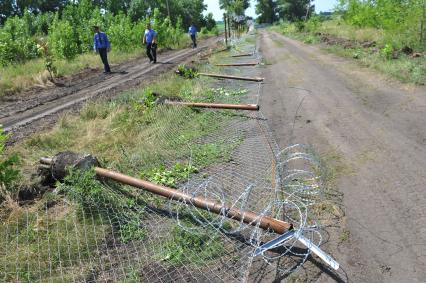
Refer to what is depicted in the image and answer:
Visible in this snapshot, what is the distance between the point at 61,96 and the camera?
11.6 metres

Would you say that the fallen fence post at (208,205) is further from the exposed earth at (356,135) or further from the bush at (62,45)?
the bush at (62,45)

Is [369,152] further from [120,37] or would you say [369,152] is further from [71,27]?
[120,37]

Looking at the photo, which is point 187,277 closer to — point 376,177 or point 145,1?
point 376,177

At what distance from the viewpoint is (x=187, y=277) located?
3457 mm

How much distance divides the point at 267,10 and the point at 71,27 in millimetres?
75743

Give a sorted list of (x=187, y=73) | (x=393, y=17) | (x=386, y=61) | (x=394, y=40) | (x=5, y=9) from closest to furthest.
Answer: (x=386, y=61), (x=187, y=73), (x=394, y=40), (x=393, y=17), (x=5, y=9)

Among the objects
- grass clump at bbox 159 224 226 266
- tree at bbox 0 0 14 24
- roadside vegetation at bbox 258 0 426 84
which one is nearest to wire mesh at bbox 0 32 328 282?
grass clump at bbox 159 224 226 266

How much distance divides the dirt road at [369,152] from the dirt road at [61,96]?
5.12m

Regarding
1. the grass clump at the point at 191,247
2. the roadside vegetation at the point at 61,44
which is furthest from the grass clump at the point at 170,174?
the roadside vegetation at the point at 61,44

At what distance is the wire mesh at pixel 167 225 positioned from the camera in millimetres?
3518

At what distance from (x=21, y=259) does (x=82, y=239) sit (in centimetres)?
59

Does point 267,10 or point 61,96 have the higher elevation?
point 267,10

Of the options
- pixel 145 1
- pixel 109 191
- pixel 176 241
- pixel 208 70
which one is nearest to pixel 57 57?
pixel 208 70

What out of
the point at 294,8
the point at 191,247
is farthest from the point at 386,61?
the point at 294,8
